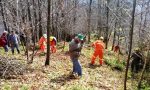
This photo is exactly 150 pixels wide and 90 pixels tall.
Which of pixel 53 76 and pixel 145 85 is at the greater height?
pixel 53 76

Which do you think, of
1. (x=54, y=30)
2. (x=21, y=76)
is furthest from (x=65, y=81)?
(x=54, y=30)

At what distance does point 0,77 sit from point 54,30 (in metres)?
22.5

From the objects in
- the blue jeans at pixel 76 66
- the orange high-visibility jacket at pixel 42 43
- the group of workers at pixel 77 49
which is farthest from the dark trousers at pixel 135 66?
the blue jeans at pixel 76 66

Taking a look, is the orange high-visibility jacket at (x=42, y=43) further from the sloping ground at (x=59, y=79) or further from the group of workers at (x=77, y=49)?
the sloping ground at (x=59, y=79)

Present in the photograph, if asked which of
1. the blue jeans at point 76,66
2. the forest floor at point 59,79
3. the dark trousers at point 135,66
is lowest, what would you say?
the dark trousers at point 135,66

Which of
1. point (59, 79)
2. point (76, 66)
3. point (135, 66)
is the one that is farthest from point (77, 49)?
point (135, 66)

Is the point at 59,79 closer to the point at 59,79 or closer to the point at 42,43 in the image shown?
the point at 59,79

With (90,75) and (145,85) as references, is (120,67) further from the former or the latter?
(90,75)

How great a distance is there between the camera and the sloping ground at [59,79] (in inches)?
472

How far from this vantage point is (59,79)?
13.1m

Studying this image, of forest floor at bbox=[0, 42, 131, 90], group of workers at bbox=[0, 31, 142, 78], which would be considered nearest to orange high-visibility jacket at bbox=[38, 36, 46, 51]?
group of workers at bbox=[0, 31, 142, 78]

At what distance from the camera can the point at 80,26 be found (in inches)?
2164

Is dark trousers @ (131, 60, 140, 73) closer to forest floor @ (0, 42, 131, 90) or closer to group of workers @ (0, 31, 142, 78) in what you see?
Answer: group of workers @ (0, 31, 142, 78)

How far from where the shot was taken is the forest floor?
1198 centimetres
